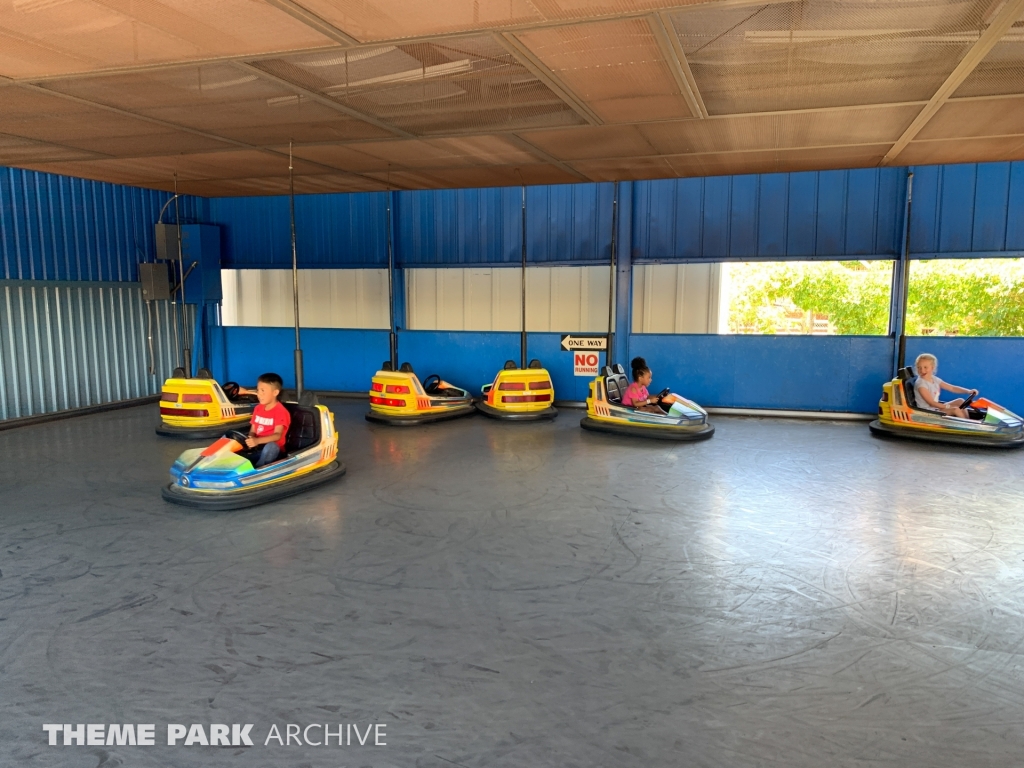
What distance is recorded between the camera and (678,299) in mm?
9820

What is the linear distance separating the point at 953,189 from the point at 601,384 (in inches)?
191

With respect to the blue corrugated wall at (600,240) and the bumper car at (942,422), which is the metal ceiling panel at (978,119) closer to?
the blue corrugated wall at (600,240)

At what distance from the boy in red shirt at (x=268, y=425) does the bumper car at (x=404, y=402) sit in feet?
9.72

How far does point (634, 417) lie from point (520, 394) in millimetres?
1617

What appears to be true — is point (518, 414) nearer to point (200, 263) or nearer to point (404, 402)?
point (404, 402)

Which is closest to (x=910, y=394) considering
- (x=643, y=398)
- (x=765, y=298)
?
(x=765, y=298)

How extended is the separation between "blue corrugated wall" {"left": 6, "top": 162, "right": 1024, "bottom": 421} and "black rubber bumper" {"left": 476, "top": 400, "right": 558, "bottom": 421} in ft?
4.22

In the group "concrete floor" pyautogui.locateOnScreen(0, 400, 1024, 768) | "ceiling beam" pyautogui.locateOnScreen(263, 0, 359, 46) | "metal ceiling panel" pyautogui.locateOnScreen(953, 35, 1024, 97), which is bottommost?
"concrete floor" pyautogui.locateOnScreen(0, 400, 1024, 768)

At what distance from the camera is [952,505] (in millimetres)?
5074

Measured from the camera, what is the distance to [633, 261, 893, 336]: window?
9.23m

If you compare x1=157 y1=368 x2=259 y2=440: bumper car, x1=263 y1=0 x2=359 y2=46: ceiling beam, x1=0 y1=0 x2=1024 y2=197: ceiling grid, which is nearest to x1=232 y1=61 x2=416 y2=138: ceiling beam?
x1=0 y1=0 x2=1024 y2=197: ceiling grid

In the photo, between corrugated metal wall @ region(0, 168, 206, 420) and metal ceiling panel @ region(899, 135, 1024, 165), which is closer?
metal ceiling panel @ region(899, 135, 1024, 165)

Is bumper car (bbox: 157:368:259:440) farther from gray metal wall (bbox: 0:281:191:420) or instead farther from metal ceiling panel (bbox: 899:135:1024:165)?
metal ceiling panel (bbox: 899:135:1024:165)

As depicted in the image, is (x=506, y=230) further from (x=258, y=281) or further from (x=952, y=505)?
(x=952, y=505)
